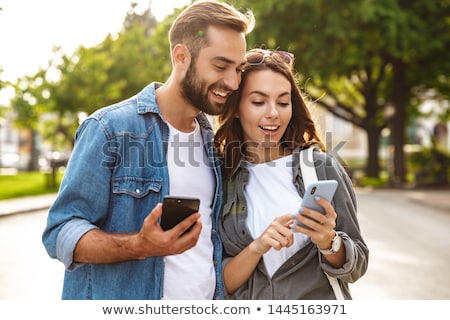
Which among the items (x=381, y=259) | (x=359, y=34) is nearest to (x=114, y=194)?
(x=381, y=259)

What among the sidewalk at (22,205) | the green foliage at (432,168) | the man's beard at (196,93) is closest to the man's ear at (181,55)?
the man's beard at (196,93)

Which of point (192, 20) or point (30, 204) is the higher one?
point (192, 20)

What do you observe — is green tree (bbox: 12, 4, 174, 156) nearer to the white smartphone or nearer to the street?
the street

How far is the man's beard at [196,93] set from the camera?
2229mm

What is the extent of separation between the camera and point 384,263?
20.1 feet

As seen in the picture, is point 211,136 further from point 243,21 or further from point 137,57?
point 137,57

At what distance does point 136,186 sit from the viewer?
6.73 feet

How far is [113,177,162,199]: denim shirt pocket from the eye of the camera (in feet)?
6.56

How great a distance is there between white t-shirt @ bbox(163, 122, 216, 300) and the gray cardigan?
0.09 meters

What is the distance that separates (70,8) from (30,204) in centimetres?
792

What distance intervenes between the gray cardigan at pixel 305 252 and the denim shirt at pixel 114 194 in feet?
0.28

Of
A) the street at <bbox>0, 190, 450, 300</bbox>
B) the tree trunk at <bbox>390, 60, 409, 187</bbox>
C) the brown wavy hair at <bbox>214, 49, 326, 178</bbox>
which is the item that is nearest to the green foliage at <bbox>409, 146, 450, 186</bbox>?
the tree trunk at <bbox>390, 60, 409, 187</bbox>

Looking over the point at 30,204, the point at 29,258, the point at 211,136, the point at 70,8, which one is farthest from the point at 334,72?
the point at 211,136

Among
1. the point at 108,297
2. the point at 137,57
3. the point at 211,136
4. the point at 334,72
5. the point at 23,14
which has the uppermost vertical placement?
the point at 137,57
